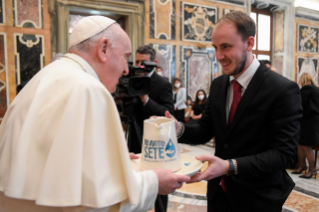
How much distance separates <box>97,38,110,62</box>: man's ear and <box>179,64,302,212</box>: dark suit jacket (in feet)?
2.63

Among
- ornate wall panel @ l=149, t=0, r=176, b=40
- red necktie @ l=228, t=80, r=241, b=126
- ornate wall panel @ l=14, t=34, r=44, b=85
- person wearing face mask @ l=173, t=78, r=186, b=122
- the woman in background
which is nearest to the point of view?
red necktie @ l=228, t=80, r=241, b=126

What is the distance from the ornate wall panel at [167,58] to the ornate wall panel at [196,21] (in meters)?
0.64

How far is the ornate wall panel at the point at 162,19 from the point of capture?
8086 mm

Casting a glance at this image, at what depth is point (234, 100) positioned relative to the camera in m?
1.66

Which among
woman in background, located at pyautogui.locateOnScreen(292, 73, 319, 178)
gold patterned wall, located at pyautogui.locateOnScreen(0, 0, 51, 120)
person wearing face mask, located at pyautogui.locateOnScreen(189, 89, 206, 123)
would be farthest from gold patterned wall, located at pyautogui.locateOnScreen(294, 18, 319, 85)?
gold patterned wall, located at pyautogui.locateOnScreen(0, 0, 51, 120)

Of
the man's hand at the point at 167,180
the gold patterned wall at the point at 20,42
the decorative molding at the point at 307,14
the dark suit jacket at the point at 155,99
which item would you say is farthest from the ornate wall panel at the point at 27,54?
the decorative molding at the point at 307,14

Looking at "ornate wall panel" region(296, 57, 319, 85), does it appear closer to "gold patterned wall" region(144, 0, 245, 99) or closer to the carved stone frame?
"gold patterned wall" region(144, 0, 245, 99)

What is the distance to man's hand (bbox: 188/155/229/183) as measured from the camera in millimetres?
1311

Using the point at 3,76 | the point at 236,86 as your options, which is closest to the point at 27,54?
the point at 3,76

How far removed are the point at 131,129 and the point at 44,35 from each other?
5.07 meters

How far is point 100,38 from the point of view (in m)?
1.32

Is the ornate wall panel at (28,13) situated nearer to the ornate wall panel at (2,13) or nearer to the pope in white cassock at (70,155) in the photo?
the ornate wall panel at (2,13)

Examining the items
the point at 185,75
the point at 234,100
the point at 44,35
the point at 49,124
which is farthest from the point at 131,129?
the point at 185,75

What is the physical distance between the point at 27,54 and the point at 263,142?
252 inches
